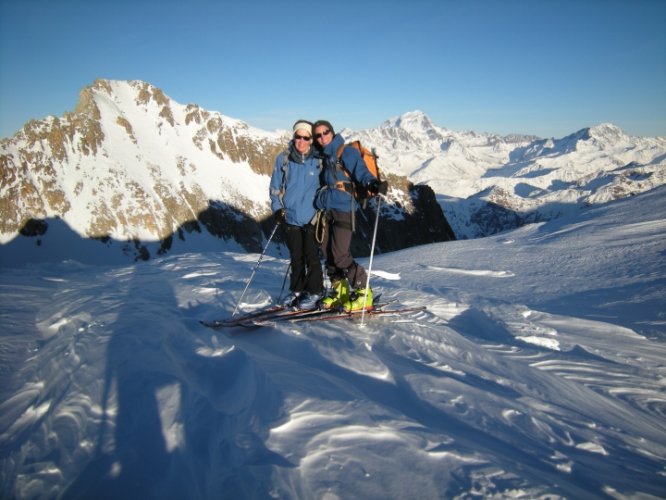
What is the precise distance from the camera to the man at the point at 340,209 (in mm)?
5680

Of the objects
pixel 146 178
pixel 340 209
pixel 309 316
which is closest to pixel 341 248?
pixel 340 209

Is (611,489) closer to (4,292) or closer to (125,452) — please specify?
(125,452)

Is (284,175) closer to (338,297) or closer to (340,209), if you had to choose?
(340,209)

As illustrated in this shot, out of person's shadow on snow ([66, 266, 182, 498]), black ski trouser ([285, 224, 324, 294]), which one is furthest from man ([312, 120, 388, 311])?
person's shadow on snow ([66, 266, 182, 498])

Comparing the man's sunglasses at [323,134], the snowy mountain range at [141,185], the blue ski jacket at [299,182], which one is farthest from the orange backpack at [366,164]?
the snowy mountain range at [141,185]

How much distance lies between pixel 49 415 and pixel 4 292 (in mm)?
A: 5051

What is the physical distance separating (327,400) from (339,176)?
360cm

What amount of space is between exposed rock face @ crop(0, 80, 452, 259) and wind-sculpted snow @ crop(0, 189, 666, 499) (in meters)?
91.8

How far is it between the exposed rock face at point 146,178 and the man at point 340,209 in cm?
9168

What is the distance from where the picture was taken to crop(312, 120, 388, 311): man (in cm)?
568

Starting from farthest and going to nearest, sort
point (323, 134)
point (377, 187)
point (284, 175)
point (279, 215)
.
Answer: point (279, 215) < point (284, 175) < point (323, 134) < point (377, 187)

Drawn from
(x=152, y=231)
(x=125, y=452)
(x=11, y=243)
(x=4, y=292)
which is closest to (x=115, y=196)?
(x=152, y=231)

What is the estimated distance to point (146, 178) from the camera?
4008 inches

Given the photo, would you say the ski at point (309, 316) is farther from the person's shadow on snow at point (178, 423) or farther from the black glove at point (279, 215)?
the black glove at point (279, 215)
